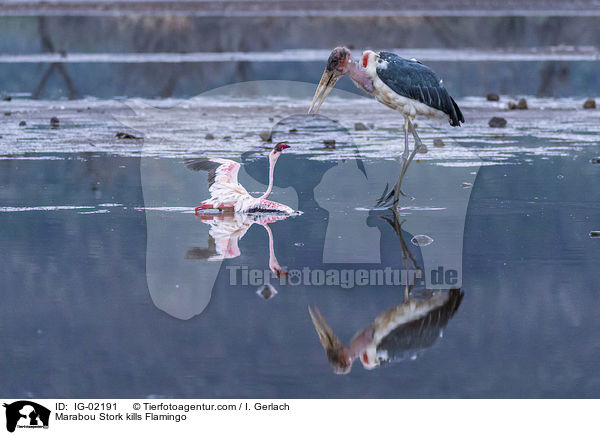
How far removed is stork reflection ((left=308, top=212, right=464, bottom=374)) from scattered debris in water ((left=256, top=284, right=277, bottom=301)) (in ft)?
0.95

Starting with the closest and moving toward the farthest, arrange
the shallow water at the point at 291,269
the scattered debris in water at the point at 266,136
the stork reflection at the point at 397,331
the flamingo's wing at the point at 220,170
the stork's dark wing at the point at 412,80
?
the shallow water at the point at 291,269, the stork reflection at the point at 397,331, the flamingo's wing at the point at 220,170, the stork's dark wing at the point at 412,80, the scattered debris in water at the point at 266,136

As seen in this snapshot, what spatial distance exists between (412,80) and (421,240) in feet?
7.07

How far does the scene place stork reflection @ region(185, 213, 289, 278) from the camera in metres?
6.35

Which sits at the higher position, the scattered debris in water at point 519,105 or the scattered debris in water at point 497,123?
the scattered debris in water at point 519,105

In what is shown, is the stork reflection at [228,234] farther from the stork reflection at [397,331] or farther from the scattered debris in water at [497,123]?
the scattered debris in water at [497,123]

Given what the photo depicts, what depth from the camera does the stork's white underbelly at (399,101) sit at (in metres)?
8.59

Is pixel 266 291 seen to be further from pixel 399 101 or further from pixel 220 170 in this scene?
pixel 399 101

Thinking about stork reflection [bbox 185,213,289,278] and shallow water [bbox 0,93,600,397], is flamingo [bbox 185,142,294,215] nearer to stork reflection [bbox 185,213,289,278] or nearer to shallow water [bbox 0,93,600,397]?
stork reflection [bbox 185,213,289,278]

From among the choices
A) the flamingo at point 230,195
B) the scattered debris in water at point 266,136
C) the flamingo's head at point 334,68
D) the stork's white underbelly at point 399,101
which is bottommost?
the flamingo at point 230,195

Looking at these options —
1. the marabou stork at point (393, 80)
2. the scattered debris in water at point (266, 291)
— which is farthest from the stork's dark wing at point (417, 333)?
the marabou stork at point (393, 80)

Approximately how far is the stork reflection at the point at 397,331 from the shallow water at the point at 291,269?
0.11 ft

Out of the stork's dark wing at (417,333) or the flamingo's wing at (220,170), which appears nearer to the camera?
the stork's dark wing at (417,333)

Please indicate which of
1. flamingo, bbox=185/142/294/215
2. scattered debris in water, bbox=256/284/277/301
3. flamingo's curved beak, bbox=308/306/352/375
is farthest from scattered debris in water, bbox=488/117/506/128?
flamingo's curved beak, bbox=308/306/352/375
